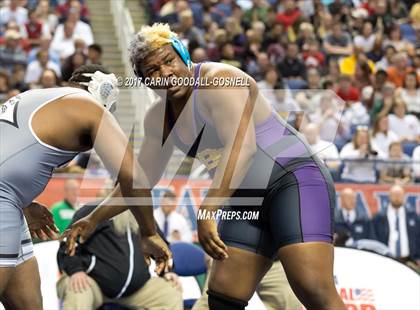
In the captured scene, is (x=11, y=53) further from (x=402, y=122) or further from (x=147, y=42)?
(x=147, y=42)

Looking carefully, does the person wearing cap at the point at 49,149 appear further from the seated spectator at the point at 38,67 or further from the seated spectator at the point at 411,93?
the seated spectator at the point at 411,93

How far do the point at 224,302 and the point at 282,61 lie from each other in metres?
9.96

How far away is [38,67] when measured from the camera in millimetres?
13281

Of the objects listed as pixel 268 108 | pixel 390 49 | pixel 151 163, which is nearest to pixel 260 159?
pixel 268 108

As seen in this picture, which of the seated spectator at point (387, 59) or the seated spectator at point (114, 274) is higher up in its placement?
the seated spectator at point (114, 274)

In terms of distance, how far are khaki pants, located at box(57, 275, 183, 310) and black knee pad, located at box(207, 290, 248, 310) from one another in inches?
90.3

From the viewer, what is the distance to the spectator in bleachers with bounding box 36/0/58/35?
48.0 ft

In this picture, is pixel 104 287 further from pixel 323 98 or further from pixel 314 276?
pixel 323 98

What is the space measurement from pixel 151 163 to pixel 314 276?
1.12 m

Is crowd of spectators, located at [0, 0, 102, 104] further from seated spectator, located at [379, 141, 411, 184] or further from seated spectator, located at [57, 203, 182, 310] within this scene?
seated spectator, located at [57, 203, 182, 310]

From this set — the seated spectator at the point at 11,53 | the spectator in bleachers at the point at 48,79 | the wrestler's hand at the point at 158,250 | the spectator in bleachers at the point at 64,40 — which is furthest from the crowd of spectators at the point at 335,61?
the wrestler's hand at the point at 158,250

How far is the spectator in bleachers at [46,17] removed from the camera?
14633 millimetres

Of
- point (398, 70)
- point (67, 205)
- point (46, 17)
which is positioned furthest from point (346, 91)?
point (67, 205)

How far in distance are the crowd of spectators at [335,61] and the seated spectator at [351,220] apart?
1.31ft
